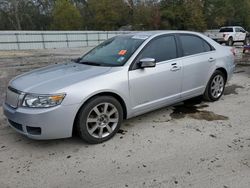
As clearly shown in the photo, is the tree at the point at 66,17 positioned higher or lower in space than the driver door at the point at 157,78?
higher

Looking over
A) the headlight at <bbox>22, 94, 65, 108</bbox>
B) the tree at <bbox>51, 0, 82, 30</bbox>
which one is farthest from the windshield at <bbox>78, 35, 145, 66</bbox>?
the tree at <bbox>51, 0, 82, 30</bbox>

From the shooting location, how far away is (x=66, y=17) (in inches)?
1617

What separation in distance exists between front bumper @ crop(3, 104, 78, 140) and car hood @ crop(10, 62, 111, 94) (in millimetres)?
256

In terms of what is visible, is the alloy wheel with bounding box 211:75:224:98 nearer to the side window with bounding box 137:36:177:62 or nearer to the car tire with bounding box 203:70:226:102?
the car tire with bounding box 203:70:226:102

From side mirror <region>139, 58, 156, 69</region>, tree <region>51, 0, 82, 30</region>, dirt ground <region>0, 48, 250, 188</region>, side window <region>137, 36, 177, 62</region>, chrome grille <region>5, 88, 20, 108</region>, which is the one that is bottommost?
dirt ground <region>0, 48, 250, 188</region>

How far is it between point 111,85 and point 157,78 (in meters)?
0.86

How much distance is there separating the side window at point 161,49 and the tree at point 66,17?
131 ft

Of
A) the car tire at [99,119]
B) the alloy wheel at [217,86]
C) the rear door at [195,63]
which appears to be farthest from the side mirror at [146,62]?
the alloy wheel at [217,86]

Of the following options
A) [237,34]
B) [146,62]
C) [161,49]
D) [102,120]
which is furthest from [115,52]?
[237,34]

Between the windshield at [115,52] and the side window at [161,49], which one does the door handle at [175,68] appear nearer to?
the side window at [161,49]

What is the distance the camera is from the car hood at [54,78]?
309 cm

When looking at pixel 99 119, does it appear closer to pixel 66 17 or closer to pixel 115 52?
pixel 115 52

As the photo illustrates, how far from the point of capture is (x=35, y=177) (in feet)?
8.82

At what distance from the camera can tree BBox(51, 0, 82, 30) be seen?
135ft
